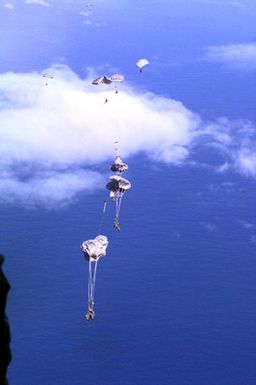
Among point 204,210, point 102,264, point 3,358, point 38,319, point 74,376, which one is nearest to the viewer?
point 3,358

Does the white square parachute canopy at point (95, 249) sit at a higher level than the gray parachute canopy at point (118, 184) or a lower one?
lower

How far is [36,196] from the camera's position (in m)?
71.5

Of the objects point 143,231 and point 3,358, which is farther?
point 143,231

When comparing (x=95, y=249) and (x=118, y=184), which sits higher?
(x=118, y=184)

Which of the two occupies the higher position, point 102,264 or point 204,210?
point 204,210

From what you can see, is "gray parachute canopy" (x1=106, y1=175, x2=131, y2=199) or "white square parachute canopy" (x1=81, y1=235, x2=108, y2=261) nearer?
"white square parachute canopy" (x1=81, y1=235, x2=108, y2=261)

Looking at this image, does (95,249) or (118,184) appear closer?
(95,249)

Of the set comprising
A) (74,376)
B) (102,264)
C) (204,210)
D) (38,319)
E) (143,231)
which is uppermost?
(204,210)

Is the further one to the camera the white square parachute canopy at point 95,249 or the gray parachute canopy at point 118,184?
the gray parachute canopy at point 118,184

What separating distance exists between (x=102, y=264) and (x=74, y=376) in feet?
39.6

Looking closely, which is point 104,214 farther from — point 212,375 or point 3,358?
point 3,358

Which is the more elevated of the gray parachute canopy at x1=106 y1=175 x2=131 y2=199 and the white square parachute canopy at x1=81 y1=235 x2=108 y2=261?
the gray parachute canopy at x1=106 y1=175 x2=131 y2=199

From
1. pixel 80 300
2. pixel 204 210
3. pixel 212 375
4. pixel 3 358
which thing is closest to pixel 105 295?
pixel 80 300

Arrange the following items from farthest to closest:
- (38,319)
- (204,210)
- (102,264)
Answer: (204,210) < (102,264) < (38,319)
